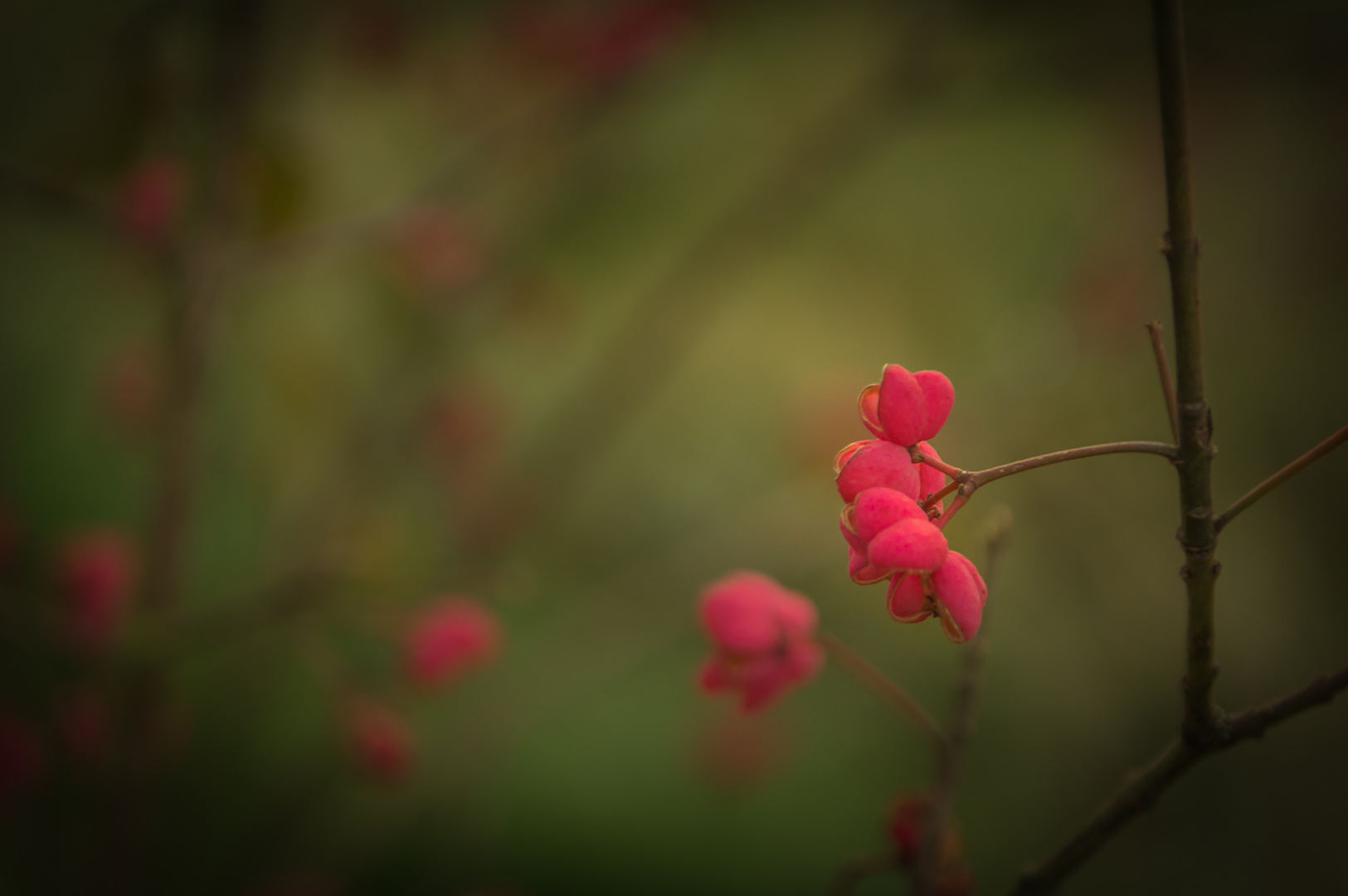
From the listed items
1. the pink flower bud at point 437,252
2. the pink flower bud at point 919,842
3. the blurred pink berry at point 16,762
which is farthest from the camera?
the pink flower bud at point 437,252

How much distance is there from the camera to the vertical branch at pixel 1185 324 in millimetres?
195

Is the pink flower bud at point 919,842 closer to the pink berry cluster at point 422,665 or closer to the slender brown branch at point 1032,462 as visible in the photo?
the slender brown branch at point 1032,462

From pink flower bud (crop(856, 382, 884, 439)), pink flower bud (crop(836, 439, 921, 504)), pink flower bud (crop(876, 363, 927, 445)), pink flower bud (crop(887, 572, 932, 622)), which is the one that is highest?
pink flower bud (crop(876, 363, 927, 445))

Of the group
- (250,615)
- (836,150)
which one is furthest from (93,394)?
(836,150)

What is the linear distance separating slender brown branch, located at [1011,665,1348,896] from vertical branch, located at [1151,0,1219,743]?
24 millimetres

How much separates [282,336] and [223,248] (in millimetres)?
528

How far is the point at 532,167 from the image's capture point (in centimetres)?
90

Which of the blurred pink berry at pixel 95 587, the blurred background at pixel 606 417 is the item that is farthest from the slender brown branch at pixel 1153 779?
the blurred pink berry at pixel 95 587

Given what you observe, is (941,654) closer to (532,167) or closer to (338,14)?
(532,167)

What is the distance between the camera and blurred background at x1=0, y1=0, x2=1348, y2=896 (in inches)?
20.3

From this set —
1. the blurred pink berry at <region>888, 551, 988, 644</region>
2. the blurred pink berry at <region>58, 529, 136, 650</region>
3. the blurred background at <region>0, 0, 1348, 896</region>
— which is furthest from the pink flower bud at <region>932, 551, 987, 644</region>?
the blurred pink berry at <region>58, 529, 136, 650</region>

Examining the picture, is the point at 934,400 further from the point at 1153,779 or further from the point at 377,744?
the point at 377,744

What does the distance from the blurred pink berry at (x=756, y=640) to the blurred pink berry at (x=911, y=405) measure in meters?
0.10

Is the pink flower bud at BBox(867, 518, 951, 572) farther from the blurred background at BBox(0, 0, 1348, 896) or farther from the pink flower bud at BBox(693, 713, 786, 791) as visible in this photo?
the pink flower bud at BBox(693, 713, 786, 791)
